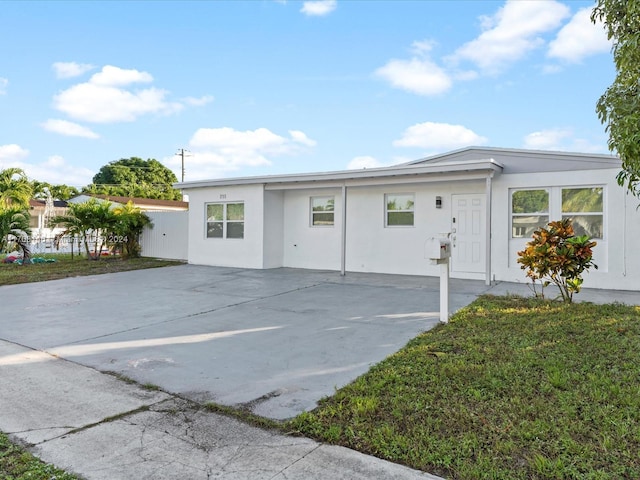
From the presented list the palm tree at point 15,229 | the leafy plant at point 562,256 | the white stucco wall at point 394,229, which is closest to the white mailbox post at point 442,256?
the leafy plant at point 562,256

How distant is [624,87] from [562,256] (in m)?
3.53

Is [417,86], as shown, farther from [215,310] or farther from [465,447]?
[465,447]

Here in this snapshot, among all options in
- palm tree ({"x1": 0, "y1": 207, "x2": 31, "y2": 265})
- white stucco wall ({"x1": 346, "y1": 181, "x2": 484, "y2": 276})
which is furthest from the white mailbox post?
palm tree ({"x1": 0, "y1": 207, "x2": 31, "y2": 265})

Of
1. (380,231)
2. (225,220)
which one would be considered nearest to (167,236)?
(225,220)

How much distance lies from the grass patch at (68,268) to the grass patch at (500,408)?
10539 mm

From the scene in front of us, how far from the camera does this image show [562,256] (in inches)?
275

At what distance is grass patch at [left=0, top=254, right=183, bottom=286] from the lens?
37.0ft

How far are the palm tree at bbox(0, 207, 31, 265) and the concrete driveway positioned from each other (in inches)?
211

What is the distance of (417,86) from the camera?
14977 millimetres

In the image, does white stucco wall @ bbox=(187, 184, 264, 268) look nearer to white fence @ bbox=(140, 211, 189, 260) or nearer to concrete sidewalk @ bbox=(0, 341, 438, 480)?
white fence @ bbox=(140, 211, 189, 260)

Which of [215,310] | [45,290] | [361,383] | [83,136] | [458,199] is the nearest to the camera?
[361,383]

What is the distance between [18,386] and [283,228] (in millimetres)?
10178

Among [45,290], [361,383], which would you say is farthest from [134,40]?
[361,383]

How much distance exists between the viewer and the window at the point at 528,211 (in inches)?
390
